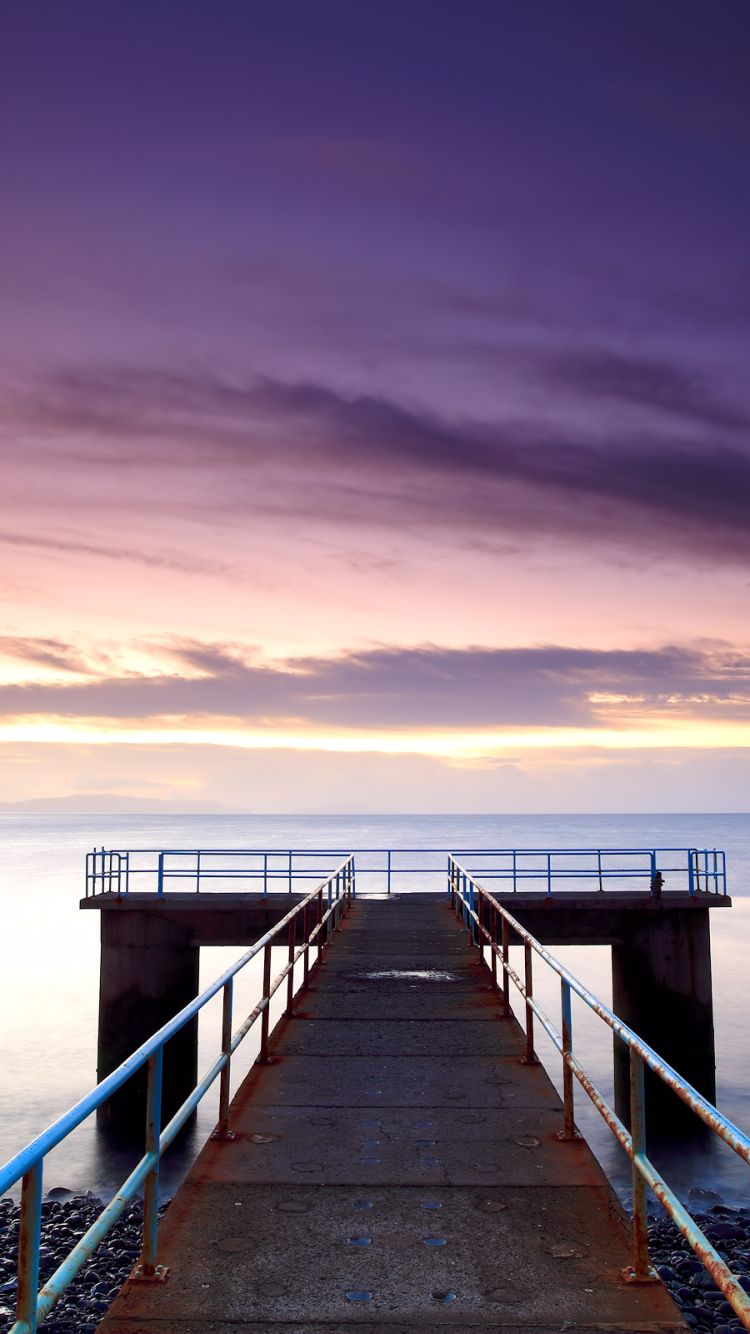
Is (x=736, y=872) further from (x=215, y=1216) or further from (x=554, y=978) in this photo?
(x=215, y=1216)

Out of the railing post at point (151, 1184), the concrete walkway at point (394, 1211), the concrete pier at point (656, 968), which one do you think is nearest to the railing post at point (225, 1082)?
the concrete walkway at point (394, 1211)

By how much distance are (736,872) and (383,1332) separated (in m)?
92.2

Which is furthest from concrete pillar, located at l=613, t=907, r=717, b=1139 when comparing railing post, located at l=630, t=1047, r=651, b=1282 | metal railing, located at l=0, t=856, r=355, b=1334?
Answer: railing post, located at l=630, t=1047, r=651, b=1282

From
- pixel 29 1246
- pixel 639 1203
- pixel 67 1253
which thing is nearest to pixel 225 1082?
pixel 639 1203

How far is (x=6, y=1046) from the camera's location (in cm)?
2616

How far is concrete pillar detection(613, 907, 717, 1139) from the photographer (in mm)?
17250

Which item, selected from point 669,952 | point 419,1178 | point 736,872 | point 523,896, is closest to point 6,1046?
point 523,896

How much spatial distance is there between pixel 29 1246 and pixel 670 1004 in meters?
17.4

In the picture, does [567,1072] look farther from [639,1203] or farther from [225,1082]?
[225,1082]

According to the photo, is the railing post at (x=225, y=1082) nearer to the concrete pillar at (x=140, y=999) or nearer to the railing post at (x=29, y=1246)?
the railing post at (x=29, y=1246)

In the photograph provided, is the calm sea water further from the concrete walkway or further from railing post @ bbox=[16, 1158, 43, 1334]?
railing post @ bbox=[16, 1158, 43, 1334]

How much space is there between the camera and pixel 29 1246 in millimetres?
2838

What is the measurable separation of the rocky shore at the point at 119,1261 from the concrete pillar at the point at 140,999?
3.72 metres

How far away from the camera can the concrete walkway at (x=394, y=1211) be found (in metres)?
3.71
